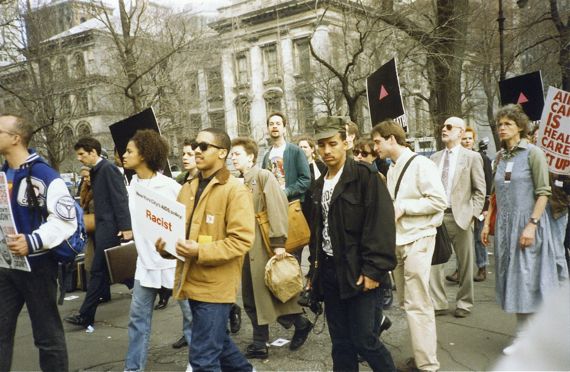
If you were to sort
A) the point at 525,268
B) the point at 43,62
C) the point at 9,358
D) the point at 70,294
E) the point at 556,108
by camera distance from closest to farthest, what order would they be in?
the point at 9,358, the point at 525,268, the point at 556,108, the point at 70,294, the point at 43,62

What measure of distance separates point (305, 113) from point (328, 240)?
1186 inches

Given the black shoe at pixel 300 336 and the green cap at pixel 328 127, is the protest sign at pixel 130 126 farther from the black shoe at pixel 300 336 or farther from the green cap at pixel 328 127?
the green cap at pixel 328 127

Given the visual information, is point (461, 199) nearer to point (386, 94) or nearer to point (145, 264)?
point (386, 94)

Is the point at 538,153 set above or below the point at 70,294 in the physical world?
above

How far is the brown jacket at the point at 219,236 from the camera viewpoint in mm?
3131

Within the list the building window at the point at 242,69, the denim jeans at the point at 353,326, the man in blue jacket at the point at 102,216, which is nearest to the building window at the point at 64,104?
the building window at the point at 242,69

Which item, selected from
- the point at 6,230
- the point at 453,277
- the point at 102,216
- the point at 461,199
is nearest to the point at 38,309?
the point at 6,230

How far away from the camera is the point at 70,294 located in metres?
7.66

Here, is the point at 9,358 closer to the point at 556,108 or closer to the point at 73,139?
the point at 556,108

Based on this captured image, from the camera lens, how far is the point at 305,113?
33156mm

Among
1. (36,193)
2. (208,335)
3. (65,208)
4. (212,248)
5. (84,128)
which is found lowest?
(208,335)

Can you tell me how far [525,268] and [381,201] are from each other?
70.2 inches

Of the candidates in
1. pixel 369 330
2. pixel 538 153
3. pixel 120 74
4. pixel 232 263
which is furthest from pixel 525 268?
pixel 120 74

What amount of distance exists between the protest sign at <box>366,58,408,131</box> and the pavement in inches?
98.0
